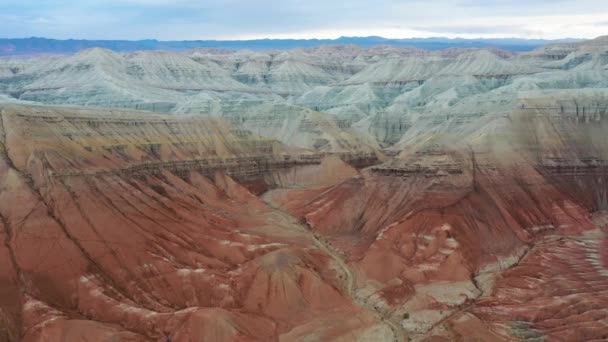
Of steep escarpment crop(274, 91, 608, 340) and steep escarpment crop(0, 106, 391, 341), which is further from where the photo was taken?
steep escarpment crop(274, 91, 608, 340)

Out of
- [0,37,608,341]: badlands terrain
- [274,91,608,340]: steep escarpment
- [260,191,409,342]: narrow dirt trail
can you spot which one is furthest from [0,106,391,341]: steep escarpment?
[274,91,608,340]: steep escarpment

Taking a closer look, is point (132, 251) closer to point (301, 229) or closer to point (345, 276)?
point (345, 276)

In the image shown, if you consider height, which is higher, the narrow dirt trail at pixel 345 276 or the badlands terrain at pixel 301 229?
the badlands terrain at pixel 301 229

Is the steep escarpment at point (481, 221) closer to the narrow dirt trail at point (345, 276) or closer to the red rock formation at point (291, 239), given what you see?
the red rock formation at point (291, 239)

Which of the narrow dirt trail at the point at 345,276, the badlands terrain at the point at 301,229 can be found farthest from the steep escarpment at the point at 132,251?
the narrow dirt trail at the point at 345,276

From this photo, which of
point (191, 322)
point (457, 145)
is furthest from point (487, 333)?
point (457, 145)

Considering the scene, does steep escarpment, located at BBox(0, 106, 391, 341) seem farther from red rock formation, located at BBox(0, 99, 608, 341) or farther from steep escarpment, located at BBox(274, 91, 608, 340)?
steep escarpment, located at BBox(274, 91, 608, 340)
